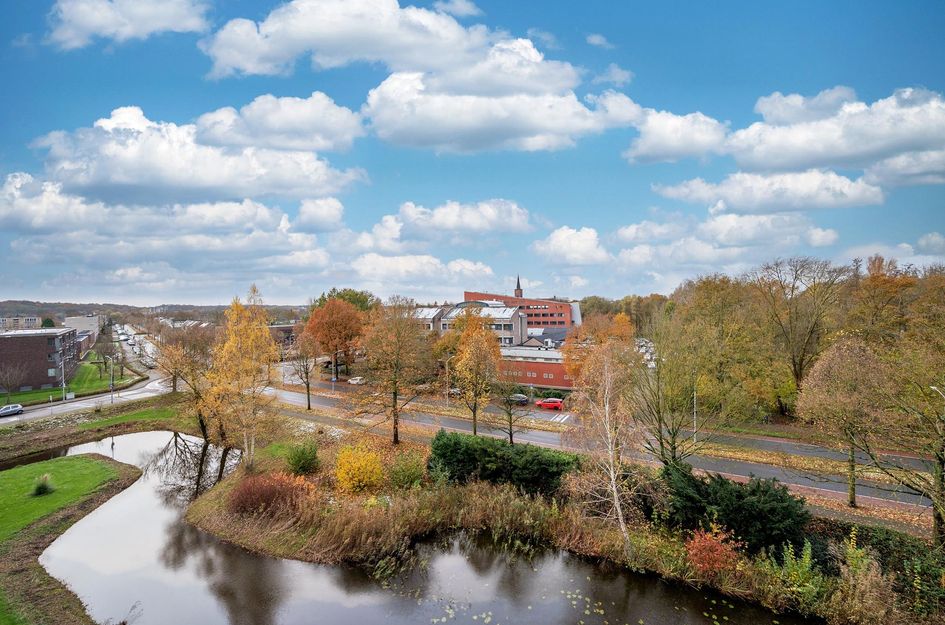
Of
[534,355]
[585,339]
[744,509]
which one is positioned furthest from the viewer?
[534,355]

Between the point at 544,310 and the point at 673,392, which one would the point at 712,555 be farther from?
the point at 544,310

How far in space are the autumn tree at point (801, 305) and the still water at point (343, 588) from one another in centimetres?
2562

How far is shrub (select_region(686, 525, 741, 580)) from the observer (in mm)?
15266

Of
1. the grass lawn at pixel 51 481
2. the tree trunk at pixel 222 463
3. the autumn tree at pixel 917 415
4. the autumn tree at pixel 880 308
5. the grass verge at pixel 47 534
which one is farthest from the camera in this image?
the autumn tree at pixel 880 308

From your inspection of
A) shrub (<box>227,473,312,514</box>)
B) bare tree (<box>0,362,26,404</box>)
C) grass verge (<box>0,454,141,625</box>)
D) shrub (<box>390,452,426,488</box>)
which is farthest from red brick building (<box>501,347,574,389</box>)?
bare tree (<box>0,362,26,404</box>)

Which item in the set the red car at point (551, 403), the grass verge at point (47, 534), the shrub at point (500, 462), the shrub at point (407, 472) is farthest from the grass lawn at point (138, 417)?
the red car at point (551, 403)

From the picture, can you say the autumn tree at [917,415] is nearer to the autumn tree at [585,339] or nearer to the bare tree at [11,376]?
the autumn tree at [585,339]

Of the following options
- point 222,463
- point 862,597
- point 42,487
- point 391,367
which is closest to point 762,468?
point 862,597

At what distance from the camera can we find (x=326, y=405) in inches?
1592

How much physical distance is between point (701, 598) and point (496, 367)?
1587cm

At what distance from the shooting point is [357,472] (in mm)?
21359

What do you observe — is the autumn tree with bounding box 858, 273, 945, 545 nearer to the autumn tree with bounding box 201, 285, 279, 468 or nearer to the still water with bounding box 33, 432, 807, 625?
the still water with bounding box 33, 432, 807, 625

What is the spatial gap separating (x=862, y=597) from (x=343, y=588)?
15591 mm

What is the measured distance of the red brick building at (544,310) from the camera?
90.6 m
